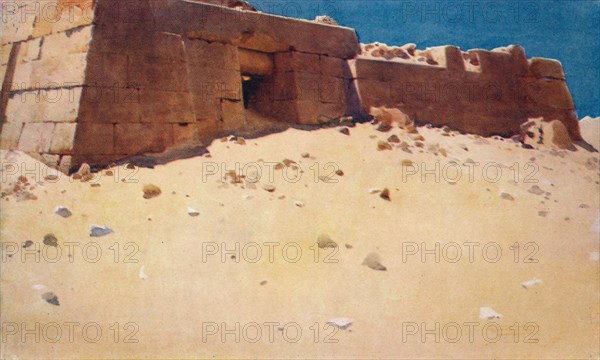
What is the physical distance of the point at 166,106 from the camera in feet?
18.4

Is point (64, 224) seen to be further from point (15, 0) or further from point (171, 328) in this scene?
point (15, 0)

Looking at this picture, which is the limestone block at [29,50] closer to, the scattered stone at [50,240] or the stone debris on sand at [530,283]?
the scattered stone at [50,240]

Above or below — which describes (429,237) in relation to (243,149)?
below

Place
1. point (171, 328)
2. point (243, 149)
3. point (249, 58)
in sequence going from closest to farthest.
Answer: point (171, 328) < point (243, 149) < point (249, 58)

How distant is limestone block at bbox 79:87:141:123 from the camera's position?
5082 mm

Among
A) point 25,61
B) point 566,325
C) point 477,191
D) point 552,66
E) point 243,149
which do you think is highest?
point 552,66

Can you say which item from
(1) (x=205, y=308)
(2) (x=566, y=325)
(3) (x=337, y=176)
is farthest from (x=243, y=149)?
(2) (x=566, y=325)

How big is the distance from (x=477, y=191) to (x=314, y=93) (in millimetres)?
2649

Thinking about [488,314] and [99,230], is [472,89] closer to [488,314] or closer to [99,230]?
[488,314]

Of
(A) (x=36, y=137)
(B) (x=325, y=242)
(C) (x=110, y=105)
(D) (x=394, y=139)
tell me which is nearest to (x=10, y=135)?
(A) (x=36, y=137)

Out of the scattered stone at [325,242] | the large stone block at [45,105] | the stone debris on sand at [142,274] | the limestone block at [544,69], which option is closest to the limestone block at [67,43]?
the large stone block at [45,105]

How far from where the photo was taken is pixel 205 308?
3254mm

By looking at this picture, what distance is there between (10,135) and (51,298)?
302cm

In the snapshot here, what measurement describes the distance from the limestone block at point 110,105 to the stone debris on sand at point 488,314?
3703 mm
